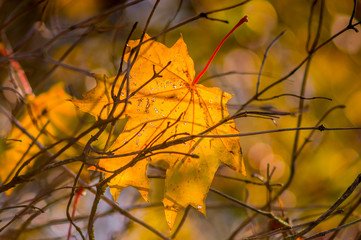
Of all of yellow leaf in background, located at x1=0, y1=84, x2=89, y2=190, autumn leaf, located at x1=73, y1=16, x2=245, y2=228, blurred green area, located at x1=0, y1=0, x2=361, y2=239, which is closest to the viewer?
autumn leaf, located at x1=73, y1=16, x2=245, y2=228

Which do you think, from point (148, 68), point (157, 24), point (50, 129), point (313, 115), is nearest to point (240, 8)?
point (157, 24)

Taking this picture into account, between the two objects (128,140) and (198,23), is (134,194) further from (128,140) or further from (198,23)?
(198,23)

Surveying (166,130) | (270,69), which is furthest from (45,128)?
(270,69)

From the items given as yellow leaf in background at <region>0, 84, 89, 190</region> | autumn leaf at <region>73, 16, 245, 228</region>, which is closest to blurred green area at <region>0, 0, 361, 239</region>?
yellow leaf in background at <region>0, 84, 89, 190</region>

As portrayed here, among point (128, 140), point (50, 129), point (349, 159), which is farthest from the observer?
point (349, 159)

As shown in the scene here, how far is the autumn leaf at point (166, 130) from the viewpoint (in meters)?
0.60

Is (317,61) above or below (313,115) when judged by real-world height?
above

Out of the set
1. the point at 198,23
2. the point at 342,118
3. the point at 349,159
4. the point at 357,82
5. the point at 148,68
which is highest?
the point at 198,23

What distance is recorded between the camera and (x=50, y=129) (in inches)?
39.2

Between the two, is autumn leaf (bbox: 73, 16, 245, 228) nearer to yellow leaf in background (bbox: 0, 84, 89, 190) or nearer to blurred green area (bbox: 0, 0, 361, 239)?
yellow leaf in background (bbox: 0, 84, 89, 190)

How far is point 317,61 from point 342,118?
290 mm

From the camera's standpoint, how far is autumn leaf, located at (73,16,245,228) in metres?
0.60

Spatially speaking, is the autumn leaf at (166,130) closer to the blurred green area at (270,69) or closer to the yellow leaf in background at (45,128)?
the yellow leaf in background at (45,128)

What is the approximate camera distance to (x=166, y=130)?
2.03 ft
